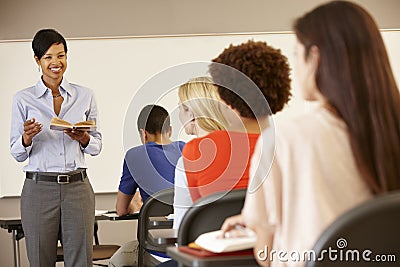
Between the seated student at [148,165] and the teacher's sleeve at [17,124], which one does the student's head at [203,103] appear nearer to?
the seated student at [148,165]

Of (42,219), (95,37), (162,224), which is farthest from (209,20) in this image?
(162,224)

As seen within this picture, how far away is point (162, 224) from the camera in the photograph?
2.68m

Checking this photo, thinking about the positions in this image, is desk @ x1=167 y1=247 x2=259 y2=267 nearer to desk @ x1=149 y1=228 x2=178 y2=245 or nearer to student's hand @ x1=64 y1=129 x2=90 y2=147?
desk @ x1=149 y1=228 x2=178 y2=245

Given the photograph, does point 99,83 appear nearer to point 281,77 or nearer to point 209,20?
point 209,20

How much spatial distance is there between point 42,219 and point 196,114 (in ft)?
4.73

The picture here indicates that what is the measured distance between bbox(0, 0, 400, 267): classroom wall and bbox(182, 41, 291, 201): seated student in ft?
11.3

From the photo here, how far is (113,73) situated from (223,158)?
139 inches

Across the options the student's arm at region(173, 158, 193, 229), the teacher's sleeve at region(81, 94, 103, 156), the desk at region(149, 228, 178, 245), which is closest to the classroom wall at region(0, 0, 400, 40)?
the teacher's sleeve at region(81, 94, 103, 156)

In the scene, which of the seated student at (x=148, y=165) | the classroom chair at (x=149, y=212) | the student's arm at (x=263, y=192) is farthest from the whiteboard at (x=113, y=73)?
the student's arm at (x=263, y=192)

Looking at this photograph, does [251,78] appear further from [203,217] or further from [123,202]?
[123,202]

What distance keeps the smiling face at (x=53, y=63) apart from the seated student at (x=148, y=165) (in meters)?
0.51

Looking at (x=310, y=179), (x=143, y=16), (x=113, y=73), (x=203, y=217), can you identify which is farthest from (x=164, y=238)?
(x=143, y=16)

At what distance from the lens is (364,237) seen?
135 centimetres

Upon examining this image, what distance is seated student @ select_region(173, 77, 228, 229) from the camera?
7.57ft
